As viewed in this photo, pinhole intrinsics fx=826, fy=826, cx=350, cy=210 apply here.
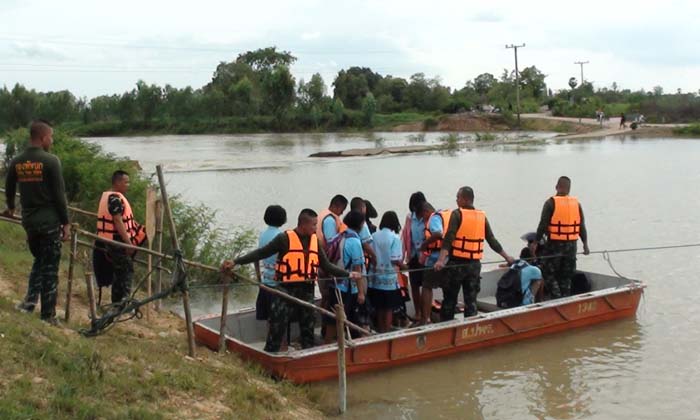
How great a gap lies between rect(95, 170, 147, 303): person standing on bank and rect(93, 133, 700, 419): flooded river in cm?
238

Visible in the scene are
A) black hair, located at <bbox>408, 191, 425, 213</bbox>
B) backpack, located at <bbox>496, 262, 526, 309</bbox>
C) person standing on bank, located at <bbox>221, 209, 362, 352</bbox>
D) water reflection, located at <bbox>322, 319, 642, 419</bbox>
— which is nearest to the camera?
person standing on bank, located at <bbox>221, 209, 362, 352</bbox>

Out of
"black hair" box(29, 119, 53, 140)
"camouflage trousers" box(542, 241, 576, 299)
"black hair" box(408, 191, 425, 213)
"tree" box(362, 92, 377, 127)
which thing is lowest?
"camouflage trousers" box(542, 241, 576, 299)

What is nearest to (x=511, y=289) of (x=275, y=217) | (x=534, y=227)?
(x=275, y=217)

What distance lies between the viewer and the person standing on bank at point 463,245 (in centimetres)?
950

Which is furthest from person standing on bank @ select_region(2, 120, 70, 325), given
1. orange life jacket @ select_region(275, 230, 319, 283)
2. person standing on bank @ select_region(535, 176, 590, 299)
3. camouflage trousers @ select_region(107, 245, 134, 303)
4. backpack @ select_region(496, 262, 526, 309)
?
person standing on bank @ select_region(535, 176, 590, 299)

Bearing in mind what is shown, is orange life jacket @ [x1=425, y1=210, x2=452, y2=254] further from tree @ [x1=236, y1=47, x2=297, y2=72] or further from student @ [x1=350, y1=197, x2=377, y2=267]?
tree @ [x1=236, y1=47, x2=297, y2=72]

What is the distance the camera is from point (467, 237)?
958cm

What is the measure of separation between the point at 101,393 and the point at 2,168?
21.7 metres

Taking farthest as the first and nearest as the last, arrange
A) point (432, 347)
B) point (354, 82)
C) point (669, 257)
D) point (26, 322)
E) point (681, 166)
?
point (354, 82), point (681, 166), point (669, 257), point (432, 347), point (26, 322)

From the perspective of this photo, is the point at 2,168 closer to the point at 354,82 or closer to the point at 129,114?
the point at 129,114

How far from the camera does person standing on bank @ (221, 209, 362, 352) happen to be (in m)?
7.98

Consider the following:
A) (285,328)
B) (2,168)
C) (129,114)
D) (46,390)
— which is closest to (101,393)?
(46,390)

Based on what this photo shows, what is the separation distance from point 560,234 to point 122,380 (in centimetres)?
658

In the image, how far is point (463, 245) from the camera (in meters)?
9.61
